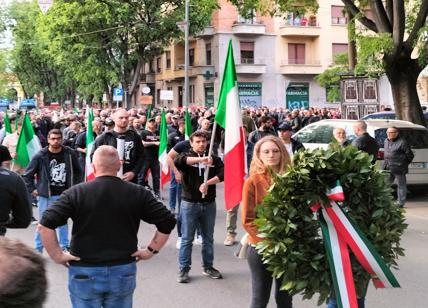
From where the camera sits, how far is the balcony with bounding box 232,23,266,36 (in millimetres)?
47156

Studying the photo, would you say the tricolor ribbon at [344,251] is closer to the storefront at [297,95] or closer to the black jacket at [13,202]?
the black jacket at [13,202]

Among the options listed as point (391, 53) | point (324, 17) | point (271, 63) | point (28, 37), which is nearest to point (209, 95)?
point (271, 63)

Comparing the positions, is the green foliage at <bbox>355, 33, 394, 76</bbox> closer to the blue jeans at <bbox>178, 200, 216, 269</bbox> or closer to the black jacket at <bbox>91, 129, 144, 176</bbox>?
the black jacket at <bbox>91, 129, 144, 176</bbox>

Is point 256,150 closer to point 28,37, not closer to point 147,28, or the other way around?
point 147,28

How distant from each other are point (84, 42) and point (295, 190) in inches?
1408

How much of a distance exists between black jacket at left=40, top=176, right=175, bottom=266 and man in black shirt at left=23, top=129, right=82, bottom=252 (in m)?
3.70

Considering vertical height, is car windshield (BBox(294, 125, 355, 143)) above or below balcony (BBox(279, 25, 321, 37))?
below

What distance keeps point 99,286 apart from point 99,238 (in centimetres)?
32

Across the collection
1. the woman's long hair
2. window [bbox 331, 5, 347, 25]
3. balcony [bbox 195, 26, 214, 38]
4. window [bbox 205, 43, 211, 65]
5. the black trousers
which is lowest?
the black trousers

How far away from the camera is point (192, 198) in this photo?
671cm

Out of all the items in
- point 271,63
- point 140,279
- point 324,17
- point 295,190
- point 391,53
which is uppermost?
point 324,17

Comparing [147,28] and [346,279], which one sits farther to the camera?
[147,28]

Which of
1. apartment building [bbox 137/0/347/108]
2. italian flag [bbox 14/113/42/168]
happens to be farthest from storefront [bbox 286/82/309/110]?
Answer: italian flag [bbox 14/113/42/168]

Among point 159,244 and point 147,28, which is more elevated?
point 147,28
